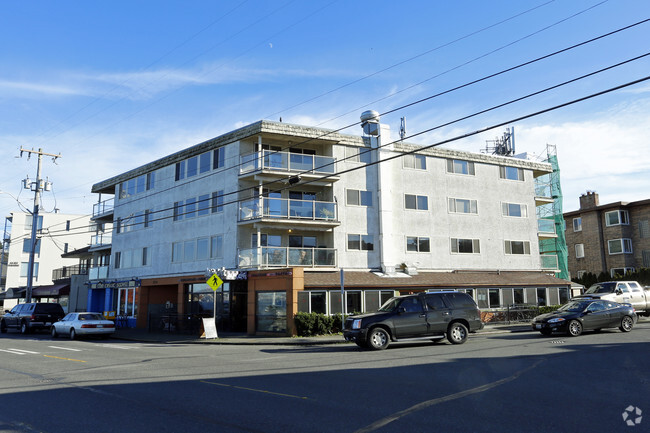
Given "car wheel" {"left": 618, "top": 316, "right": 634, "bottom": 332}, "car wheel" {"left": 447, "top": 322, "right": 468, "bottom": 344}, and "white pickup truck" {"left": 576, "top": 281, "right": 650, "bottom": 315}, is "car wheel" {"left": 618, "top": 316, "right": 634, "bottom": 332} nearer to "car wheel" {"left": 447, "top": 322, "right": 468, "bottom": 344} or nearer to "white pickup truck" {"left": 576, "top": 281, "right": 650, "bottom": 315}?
"white pickup truck" {"left": 576, "top": 281, "right": 650, "bottom": 315}

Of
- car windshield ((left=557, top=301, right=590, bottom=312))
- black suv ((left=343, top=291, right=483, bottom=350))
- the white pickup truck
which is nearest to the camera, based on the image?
black suv ((left=343, top=291, right=483, bottom=350))

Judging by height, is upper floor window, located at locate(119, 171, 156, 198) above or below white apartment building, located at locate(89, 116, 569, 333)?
above

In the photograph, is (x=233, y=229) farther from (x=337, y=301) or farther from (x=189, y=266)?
(x=337, y=301)

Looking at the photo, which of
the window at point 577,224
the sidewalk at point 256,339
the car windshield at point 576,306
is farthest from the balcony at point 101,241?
the window at point 577,224

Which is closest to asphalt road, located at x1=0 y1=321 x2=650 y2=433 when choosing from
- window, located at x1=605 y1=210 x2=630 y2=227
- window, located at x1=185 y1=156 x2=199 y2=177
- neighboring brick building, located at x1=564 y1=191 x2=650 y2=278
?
window, located at x1=185 y1=156 x2=199 y2=177

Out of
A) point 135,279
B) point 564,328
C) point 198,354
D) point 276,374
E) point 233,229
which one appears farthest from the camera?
point 135,279

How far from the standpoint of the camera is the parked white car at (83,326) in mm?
26083

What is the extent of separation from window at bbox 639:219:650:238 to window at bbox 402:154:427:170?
Answer: 22870 millimetres

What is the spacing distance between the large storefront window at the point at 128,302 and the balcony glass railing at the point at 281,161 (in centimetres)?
1388

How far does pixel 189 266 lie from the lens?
3167cm

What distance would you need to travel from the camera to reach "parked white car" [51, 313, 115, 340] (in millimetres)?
26083

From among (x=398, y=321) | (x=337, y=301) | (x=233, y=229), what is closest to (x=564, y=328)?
(x=398, y=321)

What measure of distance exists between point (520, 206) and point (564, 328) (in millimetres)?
18826

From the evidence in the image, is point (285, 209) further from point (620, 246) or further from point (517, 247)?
point (620, 246)
